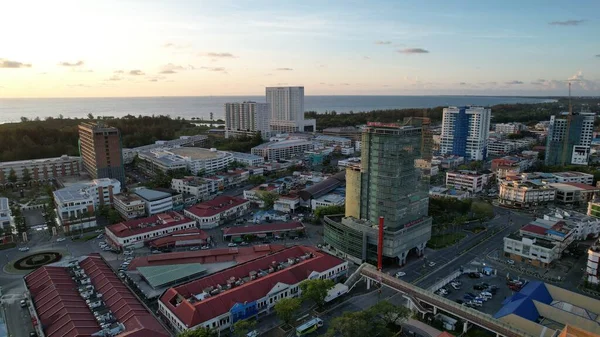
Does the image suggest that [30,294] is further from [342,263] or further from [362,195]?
[362,195]

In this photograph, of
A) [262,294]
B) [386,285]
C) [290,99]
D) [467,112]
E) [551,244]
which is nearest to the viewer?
[262,294]

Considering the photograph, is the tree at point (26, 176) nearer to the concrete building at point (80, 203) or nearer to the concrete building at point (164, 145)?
the concrete building at point (80, 203)

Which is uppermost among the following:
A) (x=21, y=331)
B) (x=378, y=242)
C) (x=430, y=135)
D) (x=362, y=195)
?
(x=430, y=135)

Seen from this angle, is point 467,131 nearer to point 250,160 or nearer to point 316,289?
point 250,160

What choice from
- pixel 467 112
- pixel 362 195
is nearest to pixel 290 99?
pixel 467 112

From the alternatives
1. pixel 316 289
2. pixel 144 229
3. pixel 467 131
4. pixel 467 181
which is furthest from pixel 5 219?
pixel 467 131

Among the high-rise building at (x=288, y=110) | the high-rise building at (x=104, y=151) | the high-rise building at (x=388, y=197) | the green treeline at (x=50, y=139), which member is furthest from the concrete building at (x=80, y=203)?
the high-rise building at (x=288, y=110)
